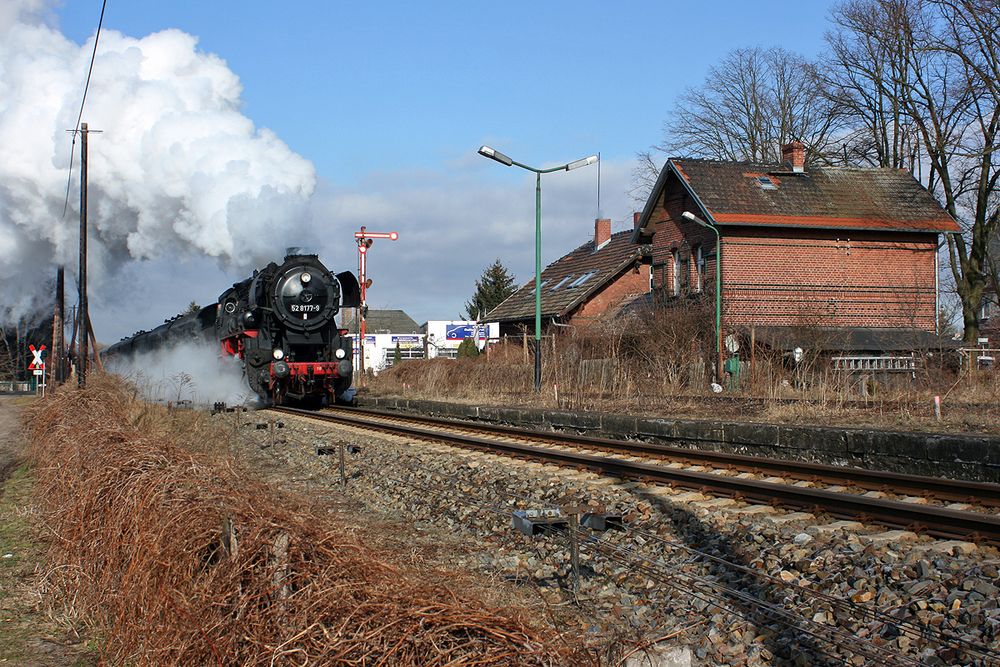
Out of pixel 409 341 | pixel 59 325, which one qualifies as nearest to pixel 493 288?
pixel 409 341

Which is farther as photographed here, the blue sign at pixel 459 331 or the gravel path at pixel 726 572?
the blue sign at pixel 459 331

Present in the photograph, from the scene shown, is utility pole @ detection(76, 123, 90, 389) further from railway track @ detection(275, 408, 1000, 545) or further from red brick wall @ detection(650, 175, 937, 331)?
red brick wall @ detection(650, 175, 937, 331)

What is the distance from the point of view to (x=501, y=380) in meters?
26.8

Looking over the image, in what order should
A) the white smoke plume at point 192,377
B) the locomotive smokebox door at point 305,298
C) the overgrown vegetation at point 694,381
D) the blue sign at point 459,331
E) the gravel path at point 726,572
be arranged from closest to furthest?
1. the gravel path at point 726,572
2. the overgrown vegetation at point 694,381
3. the locomotive smokebox door at point 305,298
4. the white smoke plume at point 192,377
5. the blue sign at point 459,331

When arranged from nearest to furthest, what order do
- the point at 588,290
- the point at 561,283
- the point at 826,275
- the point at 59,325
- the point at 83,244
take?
the point at 83,244
the point at 59,325
the point at 826,275
the point at 588,290
the point at 561,283

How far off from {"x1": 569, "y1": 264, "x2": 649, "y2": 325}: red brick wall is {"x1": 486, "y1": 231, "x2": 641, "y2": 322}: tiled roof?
1.57 feet

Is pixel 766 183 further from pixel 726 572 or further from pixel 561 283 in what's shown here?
pixel 726 572

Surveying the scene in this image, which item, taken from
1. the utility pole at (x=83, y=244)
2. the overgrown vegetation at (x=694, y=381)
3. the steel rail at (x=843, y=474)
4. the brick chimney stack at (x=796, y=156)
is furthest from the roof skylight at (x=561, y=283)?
the steel rail at (x=843, y=474)

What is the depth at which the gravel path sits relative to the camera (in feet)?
15.4

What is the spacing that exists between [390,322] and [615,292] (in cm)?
4557

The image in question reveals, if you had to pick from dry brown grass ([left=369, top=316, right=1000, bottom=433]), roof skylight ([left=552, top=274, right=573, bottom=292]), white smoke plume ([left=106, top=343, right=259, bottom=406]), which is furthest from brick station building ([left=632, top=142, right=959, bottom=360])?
white smoke plume ([left=106, top=343, right=259, bottom=406])

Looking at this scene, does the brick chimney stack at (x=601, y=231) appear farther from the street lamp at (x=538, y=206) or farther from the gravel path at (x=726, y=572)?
the gravel path at (x=726, y=572)

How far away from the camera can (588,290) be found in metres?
39.2

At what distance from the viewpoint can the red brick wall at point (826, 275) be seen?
98.0ft
